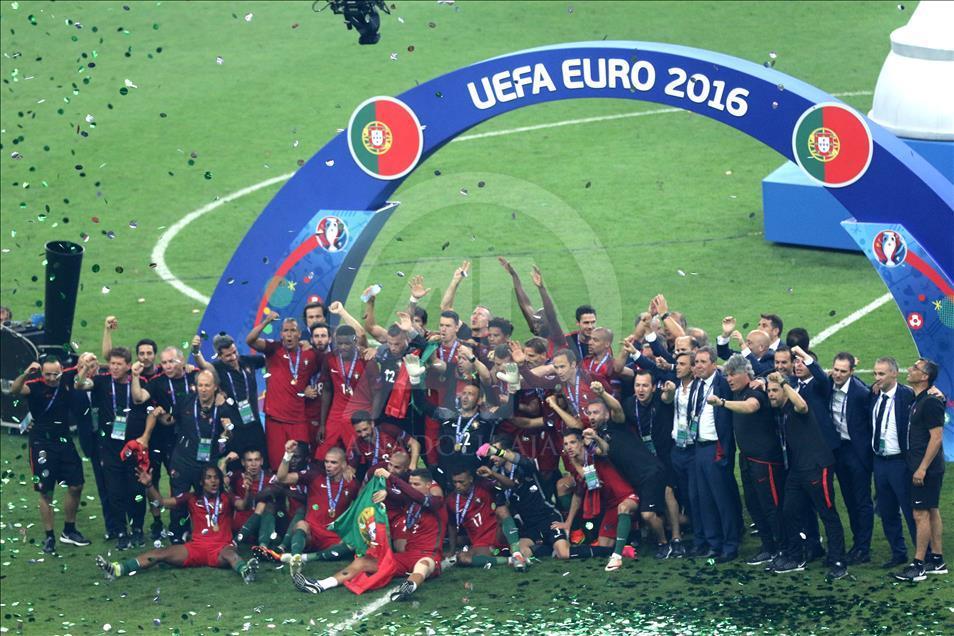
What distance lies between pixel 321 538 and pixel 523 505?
5.69 feet

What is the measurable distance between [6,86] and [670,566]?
19.3m

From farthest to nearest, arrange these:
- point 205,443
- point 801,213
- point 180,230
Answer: point 180,230 → point 801,213 → point 205,443

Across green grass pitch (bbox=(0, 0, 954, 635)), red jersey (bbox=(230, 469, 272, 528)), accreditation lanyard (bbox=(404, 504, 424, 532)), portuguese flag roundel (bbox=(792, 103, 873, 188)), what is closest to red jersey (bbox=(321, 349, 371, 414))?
red jersey (bbox=(230, 469, 272, 528))

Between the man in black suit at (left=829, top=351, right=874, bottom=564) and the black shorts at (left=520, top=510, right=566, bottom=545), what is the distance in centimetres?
234

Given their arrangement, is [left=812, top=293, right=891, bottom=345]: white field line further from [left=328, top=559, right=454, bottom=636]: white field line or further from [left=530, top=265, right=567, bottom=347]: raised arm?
[left=328, top=559, right=454, bottom=636]: white field line

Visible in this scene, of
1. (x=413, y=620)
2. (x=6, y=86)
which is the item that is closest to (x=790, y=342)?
(x=413, y=620)

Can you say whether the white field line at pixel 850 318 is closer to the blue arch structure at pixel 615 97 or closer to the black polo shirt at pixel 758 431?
the blue arch structure at pixel 615 97

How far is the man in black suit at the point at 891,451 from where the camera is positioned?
45.4ft

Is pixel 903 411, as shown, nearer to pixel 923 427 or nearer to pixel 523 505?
pixel 923 427

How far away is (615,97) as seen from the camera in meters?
15.0

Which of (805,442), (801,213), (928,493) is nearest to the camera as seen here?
(928,493)

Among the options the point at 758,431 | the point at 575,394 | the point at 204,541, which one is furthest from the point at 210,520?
the point at 758,431

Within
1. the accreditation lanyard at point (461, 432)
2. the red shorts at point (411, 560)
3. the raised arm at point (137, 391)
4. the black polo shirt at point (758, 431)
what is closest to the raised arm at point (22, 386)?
the raised arm at point (137, 391)

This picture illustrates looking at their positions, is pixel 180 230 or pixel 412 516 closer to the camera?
pixel 412 516
